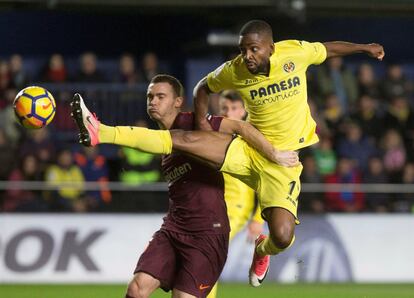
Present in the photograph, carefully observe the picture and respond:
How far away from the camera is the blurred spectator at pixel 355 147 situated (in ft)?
54.5

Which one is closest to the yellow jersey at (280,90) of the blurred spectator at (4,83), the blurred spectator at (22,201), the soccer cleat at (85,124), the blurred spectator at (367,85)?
the soccer cleat at (85,124)

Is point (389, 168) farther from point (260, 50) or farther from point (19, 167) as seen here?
point (260, 50)

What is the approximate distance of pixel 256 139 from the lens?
29.3ft

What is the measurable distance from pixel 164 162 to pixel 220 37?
35.6ft

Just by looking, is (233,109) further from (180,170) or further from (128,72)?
(128,72)

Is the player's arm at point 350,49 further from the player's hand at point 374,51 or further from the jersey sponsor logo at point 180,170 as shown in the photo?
the jersey sponsor logo at point 180,170

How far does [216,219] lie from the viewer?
848 cm

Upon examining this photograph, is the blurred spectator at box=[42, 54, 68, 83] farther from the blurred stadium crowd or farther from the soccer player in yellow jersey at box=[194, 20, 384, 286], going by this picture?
the soccer player in yellow jersey at box=[194, 20, 384, 286]

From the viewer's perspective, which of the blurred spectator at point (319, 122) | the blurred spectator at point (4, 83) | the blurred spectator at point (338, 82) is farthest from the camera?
the blurred spectator at point (338, 82)

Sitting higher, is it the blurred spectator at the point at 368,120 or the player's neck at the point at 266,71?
the player's neck at the point at 266,71

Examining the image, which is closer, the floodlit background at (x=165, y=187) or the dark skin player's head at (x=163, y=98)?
the dark skin player's head at (x=163, y=98)

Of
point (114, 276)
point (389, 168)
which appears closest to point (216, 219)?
point (114, 276)

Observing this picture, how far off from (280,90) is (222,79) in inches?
19.5

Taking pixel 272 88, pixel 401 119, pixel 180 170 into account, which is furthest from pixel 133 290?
pixel 401 119
